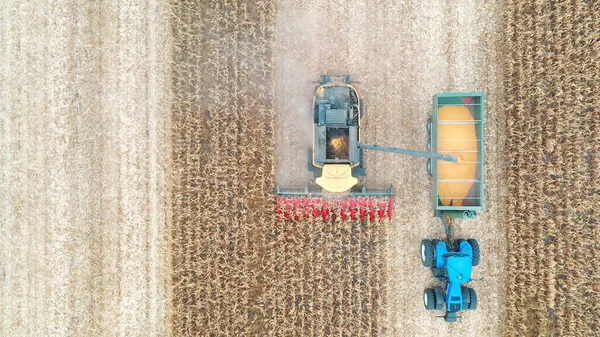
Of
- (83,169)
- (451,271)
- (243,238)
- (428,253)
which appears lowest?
(451,271)

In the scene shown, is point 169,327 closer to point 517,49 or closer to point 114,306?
point 114,306

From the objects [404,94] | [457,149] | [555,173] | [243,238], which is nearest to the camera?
[457,149]

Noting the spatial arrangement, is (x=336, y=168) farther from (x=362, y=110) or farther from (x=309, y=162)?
(x=362, y=110)

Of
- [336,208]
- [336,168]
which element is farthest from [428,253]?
[336,168]

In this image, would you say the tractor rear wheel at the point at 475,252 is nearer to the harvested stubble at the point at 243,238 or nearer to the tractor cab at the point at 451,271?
the tractor cab at the point at 451,271

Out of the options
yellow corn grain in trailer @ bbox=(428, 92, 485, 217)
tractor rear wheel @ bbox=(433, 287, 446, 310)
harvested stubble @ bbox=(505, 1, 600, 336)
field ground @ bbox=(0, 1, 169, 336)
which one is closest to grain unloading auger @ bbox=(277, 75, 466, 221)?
yellow corn grain in trailer @ bbox=(428, 92, 485, 217)

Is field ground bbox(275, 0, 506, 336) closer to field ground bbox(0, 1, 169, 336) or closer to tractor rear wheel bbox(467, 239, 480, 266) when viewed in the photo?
tractor rear wheel bbox(467, 239, 480, 266)
